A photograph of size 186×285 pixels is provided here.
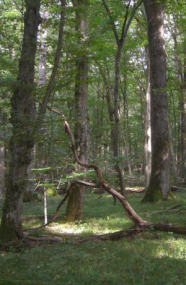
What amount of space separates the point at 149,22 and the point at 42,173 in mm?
9098

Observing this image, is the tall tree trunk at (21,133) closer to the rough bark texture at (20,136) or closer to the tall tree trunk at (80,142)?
the rough bark texture at (20,136)

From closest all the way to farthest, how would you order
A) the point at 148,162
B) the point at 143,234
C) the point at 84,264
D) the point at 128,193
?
the point at 84,264 → the point at 143,234 → the point at 148,162 → the point at 128,193

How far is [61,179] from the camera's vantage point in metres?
7.21

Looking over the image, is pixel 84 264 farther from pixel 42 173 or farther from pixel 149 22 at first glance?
pixel 149 22

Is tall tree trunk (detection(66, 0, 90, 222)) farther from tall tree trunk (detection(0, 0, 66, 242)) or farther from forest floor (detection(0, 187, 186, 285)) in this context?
tall tree trunk (detection(0, 0, 66, 242))

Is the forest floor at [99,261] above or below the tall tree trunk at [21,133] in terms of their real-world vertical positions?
below

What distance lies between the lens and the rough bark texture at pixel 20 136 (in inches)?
241

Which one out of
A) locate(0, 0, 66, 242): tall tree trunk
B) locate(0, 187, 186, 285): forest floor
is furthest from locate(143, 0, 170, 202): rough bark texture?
locate(0, 0, 66, 242): tall tree trunk

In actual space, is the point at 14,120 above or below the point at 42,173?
above

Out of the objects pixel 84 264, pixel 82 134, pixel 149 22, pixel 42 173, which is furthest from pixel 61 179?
pixel 149 22

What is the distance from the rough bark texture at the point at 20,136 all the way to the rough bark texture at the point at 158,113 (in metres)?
6.57

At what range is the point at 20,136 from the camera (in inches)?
247

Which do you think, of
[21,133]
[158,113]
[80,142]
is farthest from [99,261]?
[158,113]

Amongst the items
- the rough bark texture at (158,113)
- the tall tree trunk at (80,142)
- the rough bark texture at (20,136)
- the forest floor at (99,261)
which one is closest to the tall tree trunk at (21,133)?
the rough bark texture at (20,136)
